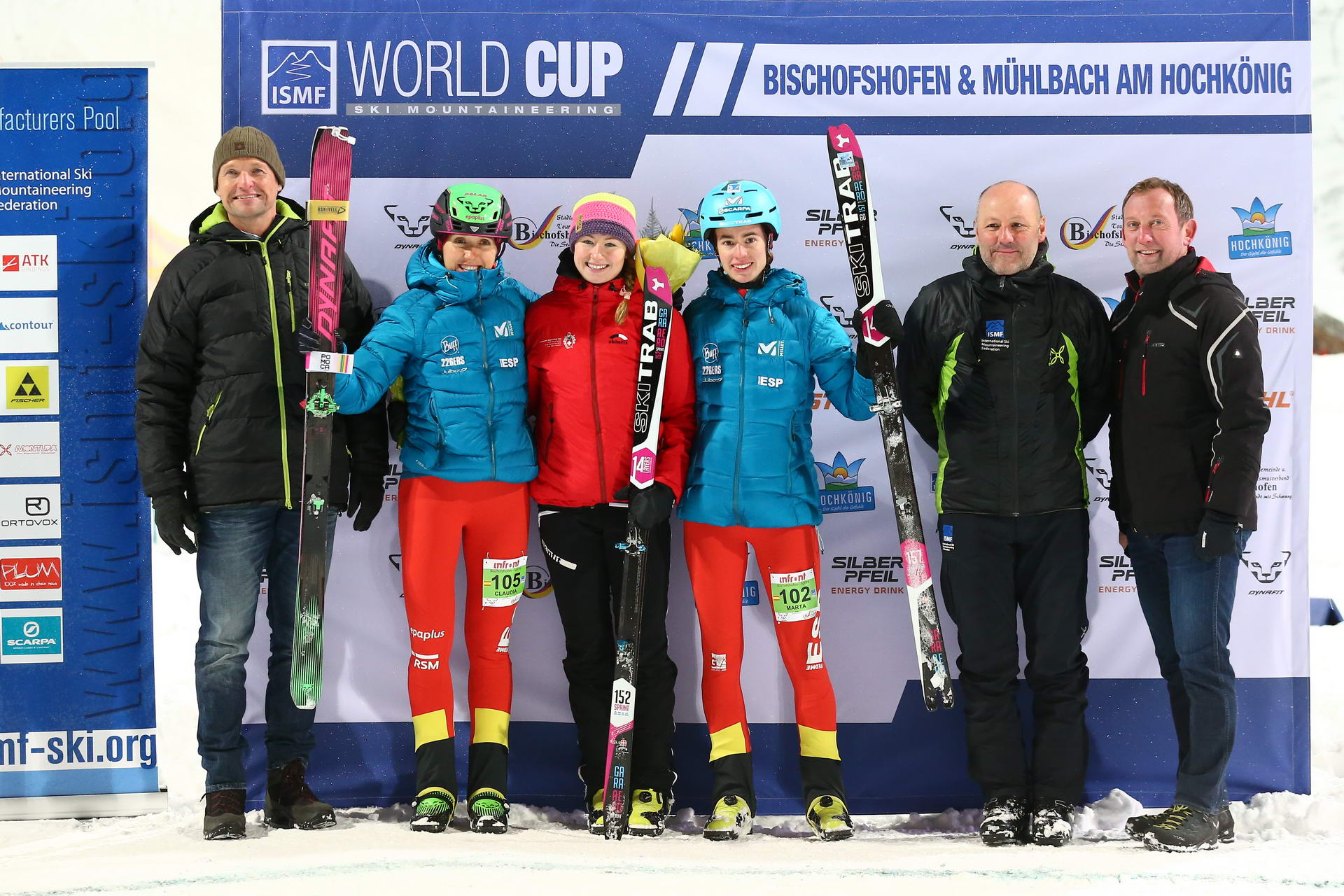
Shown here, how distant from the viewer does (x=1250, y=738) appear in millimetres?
3865

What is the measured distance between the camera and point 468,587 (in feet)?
11.5

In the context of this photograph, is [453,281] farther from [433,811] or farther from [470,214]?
[433,811]

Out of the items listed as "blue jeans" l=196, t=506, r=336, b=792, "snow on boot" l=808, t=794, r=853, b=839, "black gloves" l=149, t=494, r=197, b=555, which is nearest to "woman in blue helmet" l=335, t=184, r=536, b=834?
"blue jeans" l=196, t=506, r=336, b=792

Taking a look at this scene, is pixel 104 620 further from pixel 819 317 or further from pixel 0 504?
pixel 819 317

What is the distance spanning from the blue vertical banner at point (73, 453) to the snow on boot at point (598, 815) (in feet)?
5.18

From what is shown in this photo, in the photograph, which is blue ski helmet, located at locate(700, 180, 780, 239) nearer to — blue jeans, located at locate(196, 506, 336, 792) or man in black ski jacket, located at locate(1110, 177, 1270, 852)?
man in black ski jacket, located at locate(1110, 177, 1270, 852)

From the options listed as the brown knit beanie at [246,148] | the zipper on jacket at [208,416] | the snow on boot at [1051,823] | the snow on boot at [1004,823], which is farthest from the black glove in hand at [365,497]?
the snow on boot at [1051,823]

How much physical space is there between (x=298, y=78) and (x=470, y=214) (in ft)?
3.11

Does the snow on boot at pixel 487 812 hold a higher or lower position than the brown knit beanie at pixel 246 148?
lower

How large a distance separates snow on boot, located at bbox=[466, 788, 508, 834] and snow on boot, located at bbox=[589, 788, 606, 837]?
11.4 inches

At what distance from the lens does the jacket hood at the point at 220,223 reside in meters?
3.36

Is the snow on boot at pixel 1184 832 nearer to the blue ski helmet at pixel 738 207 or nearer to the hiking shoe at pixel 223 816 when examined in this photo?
the blue ski helmet at pixel 738 207

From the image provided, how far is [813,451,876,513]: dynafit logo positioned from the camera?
3877mm

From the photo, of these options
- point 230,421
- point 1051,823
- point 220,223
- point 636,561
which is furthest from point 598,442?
point 1051,823
